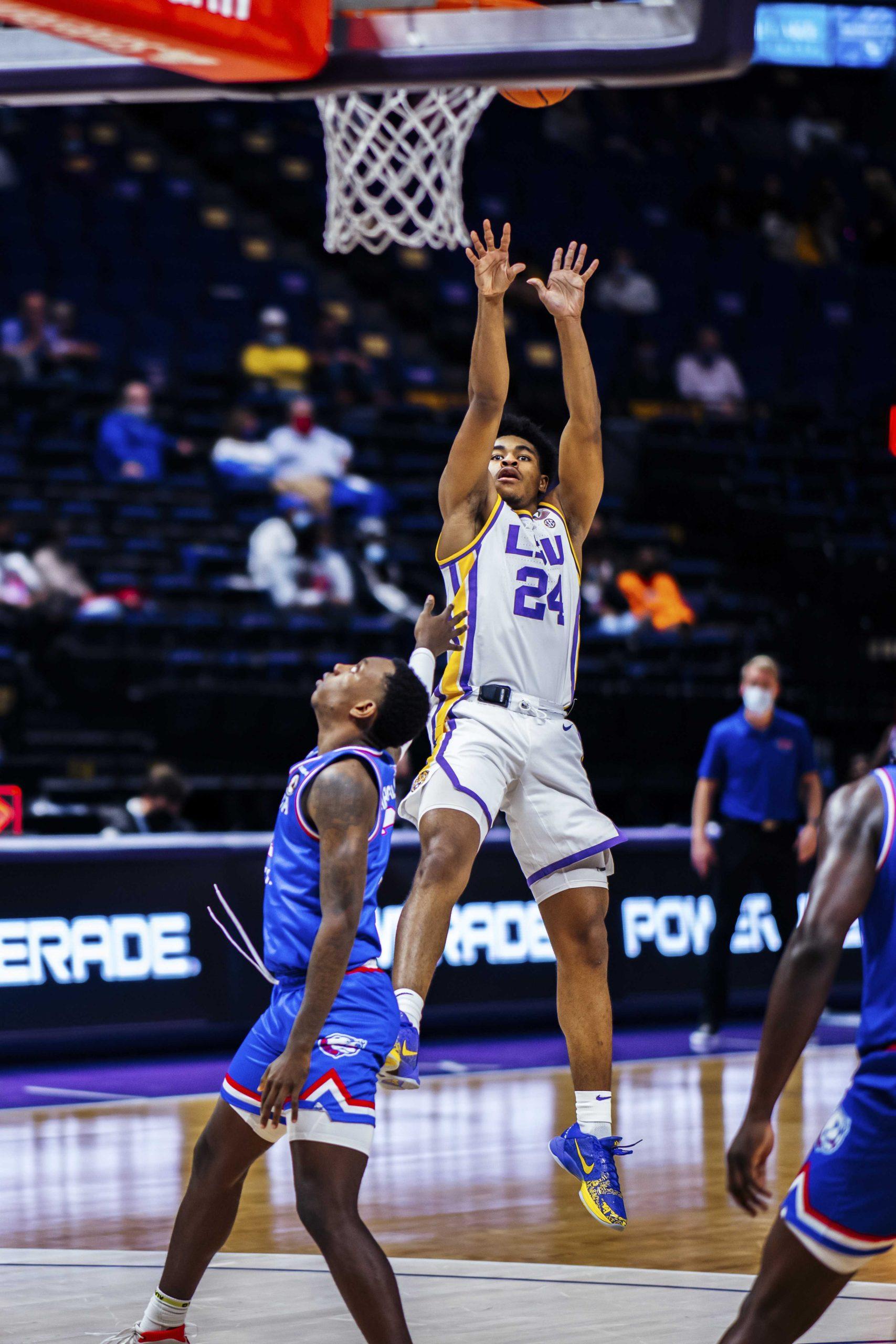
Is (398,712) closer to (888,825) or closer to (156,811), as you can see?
(888,825)

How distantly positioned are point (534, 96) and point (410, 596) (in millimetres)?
9467

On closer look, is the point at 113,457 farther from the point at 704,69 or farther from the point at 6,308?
the point at 704,69

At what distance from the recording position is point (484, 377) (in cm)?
591

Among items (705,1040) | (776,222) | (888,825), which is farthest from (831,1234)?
(776,222)

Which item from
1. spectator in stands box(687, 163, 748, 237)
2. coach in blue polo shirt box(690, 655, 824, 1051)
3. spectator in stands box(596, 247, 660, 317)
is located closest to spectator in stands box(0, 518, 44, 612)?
coach in blue polo shirt box(690, 655, 824, 1051)

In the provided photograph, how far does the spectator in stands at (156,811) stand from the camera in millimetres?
11641

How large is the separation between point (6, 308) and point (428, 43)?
12.6 meters

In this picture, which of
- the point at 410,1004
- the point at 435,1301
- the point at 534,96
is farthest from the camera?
the point at 534,96

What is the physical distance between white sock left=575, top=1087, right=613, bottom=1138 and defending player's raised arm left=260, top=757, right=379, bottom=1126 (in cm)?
178

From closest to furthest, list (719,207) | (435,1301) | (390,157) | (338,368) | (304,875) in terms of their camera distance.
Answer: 1. (304,875)
2. (435,1301)
3. (390,157)
4. (338,368)
5. (719,207)

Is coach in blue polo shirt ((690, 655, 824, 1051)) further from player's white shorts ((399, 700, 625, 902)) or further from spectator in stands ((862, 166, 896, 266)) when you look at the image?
spectator in stands ((862, 166, 896, 266))

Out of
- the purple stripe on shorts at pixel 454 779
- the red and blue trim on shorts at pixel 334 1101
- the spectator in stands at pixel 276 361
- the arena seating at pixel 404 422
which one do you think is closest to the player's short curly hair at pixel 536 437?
the purple stripe on shorts at pixel 454 779

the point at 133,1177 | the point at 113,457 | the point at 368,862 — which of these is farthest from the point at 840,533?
the point at 368,862

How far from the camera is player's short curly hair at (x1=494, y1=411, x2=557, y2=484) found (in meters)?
6.41
